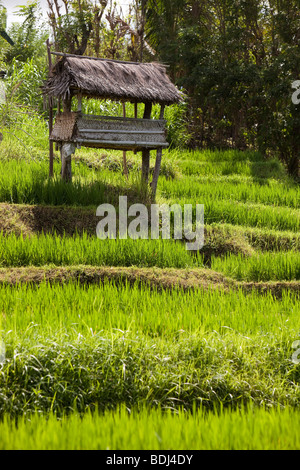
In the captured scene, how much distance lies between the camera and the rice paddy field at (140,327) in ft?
10.6

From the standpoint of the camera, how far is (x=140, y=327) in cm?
473

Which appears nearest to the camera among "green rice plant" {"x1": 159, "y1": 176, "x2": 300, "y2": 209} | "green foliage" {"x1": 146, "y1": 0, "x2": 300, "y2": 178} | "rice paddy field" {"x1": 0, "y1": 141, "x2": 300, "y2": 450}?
"rice paddy field" {"x1": 0, "y1": 141, "x2": 300, "y2": 450}

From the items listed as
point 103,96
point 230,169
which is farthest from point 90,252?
point 230,169

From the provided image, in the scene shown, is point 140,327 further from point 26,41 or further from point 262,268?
point 26,41

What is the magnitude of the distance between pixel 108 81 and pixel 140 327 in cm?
497

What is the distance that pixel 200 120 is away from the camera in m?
16.8

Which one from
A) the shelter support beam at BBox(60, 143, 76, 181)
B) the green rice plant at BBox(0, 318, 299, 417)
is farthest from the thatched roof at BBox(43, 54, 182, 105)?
the green rice plant at BBox(0, 318, 299, 417)

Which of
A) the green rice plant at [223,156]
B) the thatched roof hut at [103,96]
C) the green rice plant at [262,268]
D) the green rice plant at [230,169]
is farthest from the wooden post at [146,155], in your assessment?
the green rice plant at [223,156]

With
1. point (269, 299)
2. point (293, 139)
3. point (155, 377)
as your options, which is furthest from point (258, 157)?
point (155, 377)

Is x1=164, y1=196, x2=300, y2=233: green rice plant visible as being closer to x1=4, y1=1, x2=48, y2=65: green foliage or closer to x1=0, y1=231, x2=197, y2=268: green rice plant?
x1=0, y1=231, x2=197, y2=268: green rice plant

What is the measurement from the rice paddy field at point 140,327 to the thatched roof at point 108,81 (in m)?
1.34

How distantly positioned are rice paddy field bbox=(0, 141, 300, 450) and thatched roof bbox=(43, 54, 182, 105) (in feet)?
4.41

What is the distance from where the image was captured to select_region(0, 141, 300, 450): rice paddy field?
10.6ft

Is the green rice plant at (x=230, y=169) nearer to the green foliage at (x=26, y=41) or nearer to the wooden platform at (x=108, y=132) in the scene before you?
the wooden platform at (x=108, y=132)
